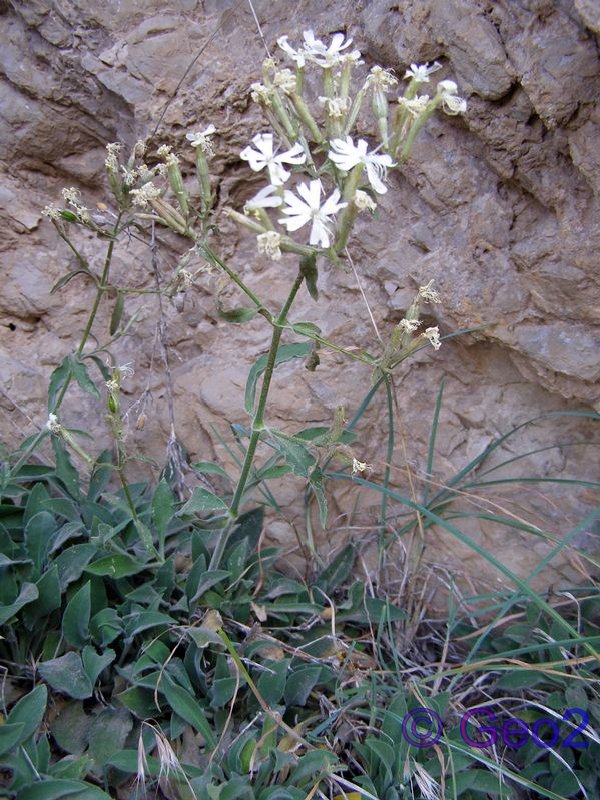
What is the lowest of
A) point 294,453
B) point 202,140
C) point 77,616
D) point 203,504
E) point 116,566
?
point 77,616

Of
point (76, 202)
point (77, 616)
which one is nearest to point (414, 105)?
point (76, 202)

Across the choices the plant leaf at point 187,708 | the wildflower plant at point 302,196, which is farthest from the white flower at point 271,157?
the plant leaf at point 187,708

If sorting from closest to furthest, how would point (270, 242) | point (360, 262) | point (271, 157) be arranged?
point (270, 242)
point (271, 157)
point (360, 262)

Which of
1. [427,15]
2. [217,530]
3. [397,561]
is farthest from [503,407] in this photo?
[427,15]

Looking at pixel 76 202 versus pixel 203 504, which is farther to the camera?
pixel 76 202

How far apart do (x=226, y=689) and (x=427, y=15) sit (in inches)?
87.5

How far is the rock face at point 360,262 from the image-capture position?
231 cm

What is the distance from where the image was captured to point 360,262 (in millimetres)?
2600

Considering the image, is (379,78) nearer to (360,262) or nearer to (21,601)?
(360,262)

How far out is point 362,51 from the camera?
8.02 feet

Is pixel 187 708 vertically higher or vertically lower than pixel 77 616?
lower

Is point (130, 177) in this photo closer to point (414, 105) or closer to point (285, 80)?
point (285, 80)

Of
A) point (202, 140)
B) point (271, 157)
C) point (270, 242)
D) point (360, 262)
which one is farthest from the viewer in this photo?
point (360, 262)

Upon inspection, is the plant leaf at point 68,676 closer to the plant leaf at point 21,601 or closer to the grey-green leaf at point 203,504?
the plant leaf at point 21,601
